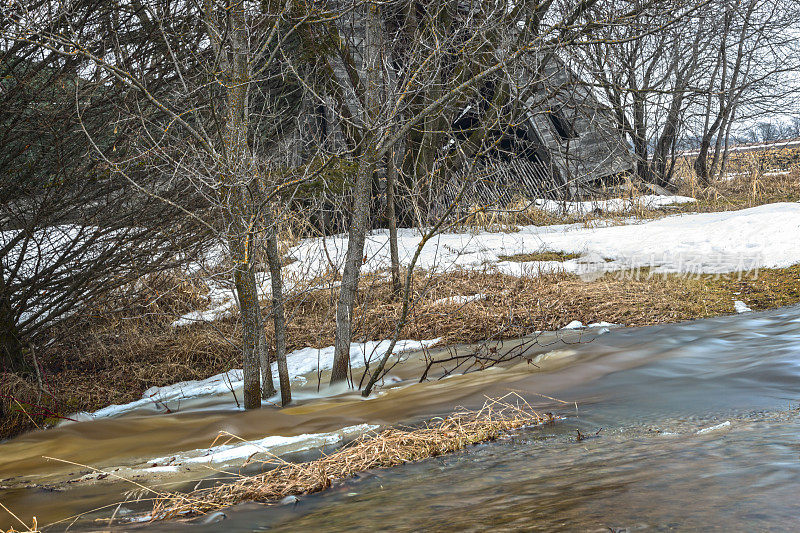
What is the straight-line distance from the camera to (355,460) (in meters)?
3.59

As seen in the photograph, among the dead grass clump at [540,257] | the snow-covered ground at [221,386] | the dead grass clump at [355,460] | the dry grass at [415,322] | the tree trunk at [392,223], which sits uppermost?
the tree trunk at [392,223]

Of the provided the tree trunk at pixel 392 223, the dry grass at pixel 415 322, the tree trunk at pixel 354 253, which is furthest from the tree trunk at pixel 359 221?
the tree trunk at pixel 392 223

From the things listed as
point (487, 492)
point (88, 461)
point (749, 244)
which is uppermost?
point (749, 244)

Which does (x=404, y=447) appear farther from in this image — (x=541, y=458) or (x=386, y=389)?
(x=386, y=389)

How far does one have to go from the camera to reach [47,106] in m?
6.34

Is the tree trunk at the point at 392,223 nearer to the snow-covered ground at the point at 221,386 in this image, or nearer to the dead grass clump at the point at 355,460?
the snow-covered ground at the point at 221,386

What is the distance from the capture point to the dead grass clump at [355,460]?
3174mm

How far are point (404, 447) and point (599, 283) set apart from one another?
6.06 meters

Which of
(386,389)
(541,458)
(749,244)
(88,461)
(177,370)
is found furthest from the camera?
(749,244)

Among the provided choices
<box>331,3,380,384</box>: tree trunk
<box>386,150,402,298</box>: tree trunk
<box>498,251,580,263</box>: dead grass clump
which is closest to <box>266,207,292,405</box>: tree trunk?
<box>331,3,380,384</box>: tree trunk

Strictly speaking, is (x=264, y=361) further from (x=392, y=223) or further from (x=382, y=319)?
(x=392, y=223)

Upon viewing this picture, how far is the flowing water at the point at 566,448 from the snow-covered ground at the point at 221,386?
37 cm

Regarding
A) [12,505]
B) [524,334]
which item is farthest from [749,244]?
[12,505]

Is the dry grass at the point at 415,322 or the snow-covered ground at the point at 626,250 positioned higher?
the snow-covered ground at the point at 626,250
